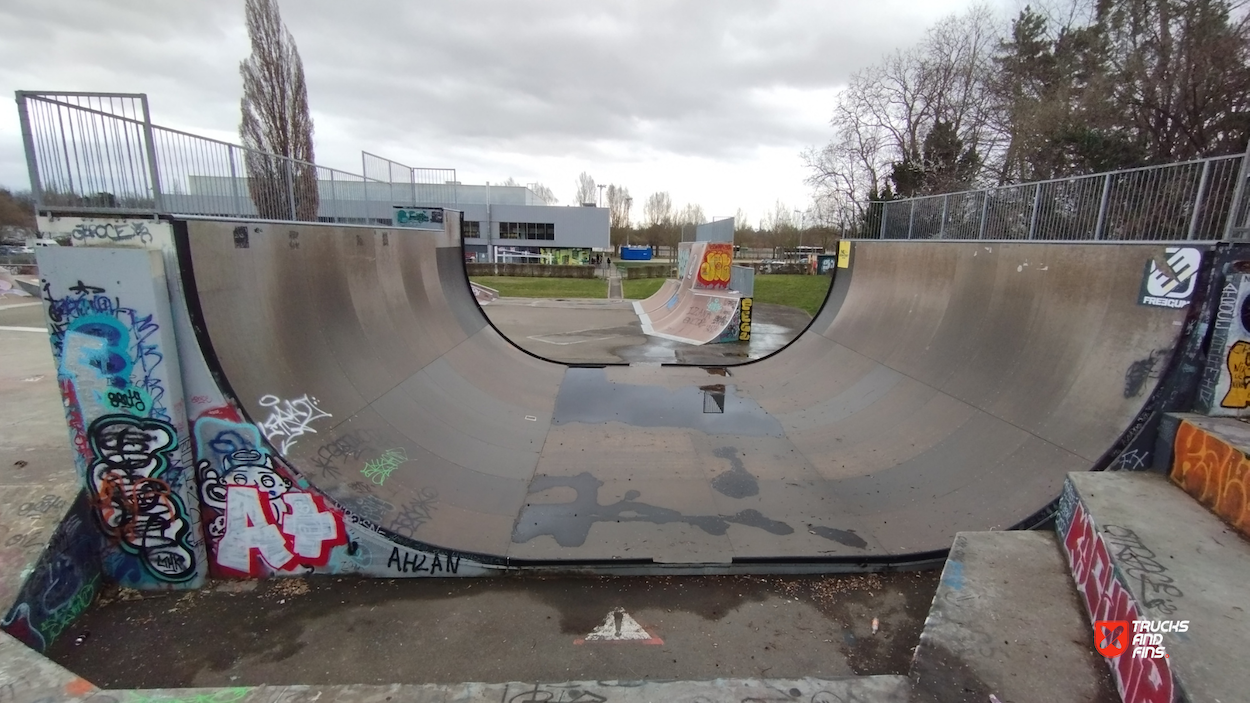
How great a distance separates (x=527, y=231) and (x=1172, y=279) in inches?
2313

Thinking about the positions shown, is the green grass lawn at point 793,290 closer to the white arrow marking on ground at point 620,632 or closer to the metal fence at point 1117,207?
the metal fence at point 1117,207

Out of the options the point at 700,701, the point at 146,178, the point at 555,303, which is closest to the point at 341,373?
the point at 146,178

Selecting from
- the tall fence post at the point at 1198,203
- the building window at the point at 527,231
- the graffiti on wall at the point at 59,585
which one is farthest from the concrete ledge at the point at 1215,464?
the building window at the point at 527,231

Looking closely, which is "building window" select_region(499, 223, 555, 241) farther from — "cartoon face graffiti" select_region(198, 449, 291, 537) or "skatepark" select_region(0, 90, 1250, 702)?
"cartoon face graffiti" select_region(198, 449, 291, 537)

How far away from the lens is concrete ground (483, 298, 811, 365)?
1565 centimetres

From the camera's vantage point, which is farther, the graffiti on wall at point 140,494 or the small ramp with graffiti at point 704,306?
the small ramp with graffiti at point 704,306

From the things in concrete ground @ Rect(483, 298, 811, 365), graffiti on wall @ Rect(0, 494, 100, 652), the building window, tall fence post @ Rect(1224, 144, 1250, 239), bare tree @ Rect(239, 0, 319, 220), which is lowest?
concrete ground @ Rect(483, 298, 811, 365)

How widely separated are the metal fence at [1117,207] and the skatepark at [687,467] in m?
0.50

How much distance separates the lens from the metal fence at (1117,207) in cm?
489

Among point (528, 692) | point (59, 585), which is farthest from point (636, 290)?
point (528, 692)

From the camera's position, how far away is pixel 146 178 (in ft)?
14.2

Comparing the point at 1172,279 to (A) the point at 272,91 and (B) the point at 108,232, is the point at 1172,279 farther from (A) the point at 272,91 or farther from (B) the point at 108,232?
(A) the point at 272,91

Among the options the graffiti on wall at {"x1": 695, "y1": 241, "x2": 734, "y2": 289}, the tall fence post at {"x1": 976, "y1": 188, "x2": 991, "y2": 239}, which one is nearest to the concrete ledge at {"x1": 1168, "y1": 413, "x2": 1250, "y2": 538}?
the tall fence post at {"x1": 976, "y1": 188, "x2": 991, "y2": 239}

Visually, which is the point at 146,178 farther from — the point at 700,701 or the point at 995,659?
the point at 995,659
